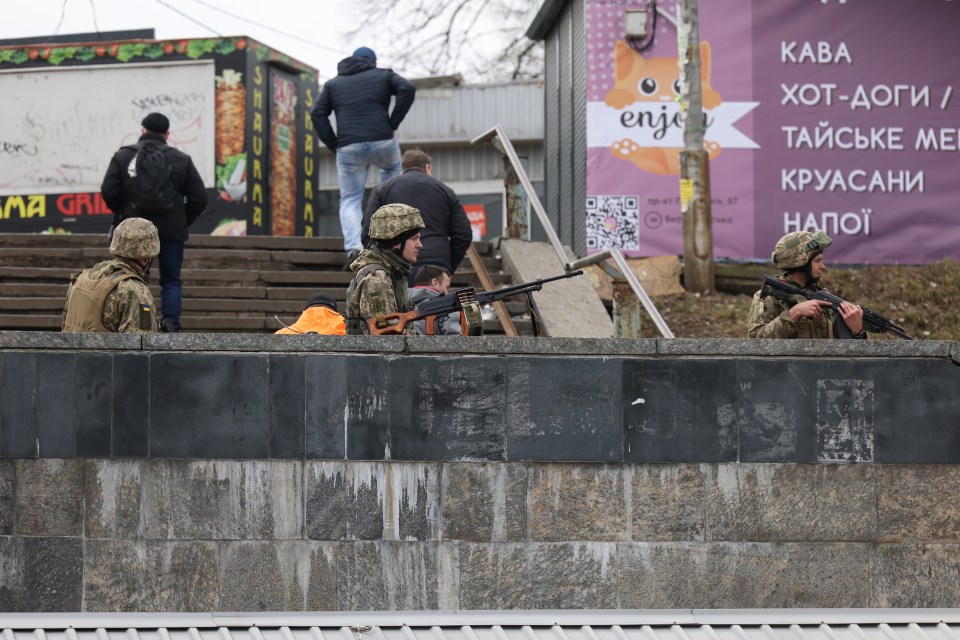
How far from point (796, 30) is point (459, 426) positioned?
8.66 meters

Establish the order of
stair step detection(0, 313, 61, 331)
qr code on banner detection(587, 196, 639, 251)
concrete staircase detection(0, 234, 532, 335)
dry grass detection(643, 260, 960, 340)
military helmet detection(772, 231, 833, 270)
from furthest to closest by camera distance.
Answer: qr code on banner detection(587, 196, 639, 251) → dry grass detection(643, 260, 960, 340) → concrete staircase detection(0, 234, 532, 335) → stair step detection(0, 313, 61, 331) → military helmet detection(772, 231, 833, 270)

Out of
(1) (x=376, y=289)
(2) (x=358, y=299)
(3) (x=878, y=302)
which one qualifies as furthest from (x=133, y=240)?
(3) (x=878, y=302)

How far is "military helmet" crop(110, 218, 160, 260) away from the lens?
22.5ft

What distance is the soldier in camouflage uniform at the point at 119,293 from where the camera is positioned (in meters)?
6.79

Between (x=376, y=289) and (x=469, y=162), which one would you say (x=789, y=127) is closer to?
(x=376, y=289)

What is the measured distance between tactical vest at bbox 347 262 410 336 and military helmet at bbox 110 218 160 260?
1.07 meters

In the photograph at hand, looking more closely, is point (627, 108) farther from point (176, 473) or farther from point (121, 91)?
point (176, 473)

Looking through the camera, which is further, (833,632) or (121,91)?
(121,91)

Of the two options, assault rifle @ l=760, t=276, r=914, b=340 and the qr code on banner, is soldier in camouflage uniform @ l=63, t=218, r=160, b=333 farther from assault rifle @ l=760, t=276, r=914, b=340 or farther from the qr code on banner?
the qr code on banner

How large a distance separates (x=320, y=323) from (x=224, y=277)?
158 inches

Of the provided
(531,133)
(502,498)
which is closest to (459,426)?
(502,498)

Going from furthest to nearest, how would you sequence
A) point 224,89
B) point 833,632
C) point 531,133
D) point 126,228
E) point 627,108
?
point 531,133, point 224,89, point 627,108, point 126,228, point 833,632

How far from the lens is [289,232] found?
15.3 metres

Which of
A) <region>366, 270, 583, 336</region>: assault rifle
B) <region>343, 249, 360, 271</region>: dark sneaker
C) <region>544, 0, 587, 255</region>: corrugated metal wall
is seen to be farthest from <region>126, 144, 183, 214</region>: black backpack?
<region>544, 0, 587, 255</region>: corrugated metal wall
